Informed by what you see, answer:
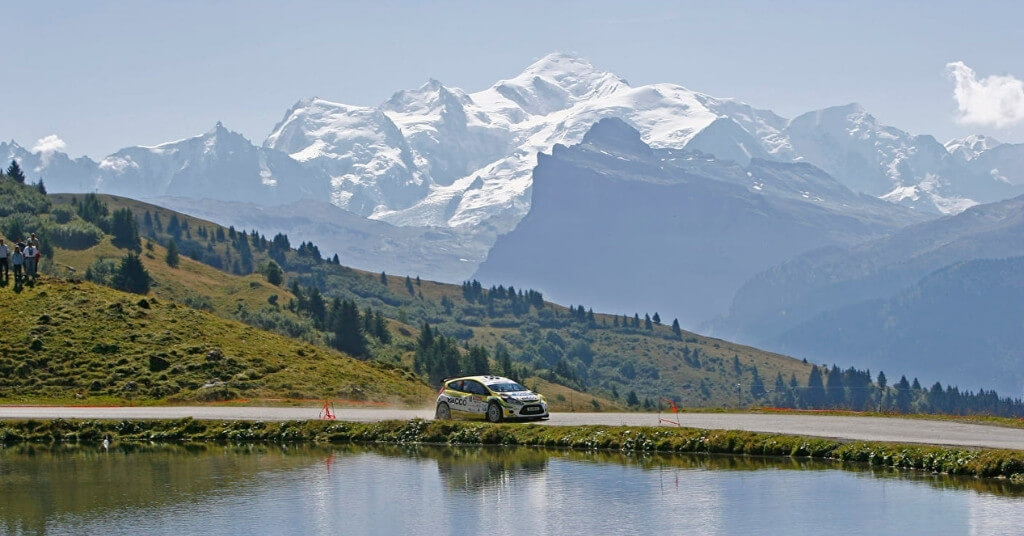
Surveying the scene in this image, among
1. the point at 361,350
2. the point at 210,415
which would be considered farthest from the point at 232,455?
the point at 361,350

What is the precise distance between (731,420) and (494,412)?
10785 millimetres

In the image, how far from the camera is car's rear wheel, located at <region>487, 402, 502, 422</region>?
57.8 meters

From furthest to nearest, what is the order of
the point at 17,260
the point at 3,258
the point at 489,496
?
the point at 3,258, the point at 17,260, the point at 489,496

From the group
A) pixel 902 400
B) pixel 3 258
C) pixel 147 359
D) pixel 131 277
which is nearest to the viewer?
pixel 902 400

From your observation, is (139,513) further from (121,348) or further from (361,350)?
(361,350)

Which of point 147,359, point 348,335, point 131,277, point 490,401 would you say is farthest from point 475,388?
point 348,335

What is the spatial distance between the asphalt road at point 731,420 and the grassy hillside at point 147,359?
4724 mm

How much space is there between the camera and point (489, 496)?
40094mm

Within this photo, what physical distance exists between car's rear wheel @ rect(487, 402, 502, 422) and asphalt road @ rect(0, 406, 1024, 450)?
8.43 ft

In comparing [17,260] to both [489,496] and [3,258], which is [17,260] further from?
[489,496]

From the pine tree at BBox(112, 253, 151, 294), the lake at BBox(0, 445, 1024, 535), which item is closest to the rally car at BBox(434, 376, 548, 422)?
the lake at BBox(0, 445, 1024, 535)

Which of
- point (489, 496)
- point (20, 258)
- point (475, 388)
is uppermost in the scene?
point (20, 258)

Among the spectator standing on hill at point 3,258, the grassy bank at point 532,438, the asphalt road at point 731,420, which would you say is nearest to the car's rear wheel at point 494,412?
the grassy bank at point 532,438

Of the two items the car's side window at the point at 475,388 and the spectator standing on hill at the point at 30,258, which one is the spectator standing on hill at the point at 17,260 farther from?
the car's side window at the point at 475,388
